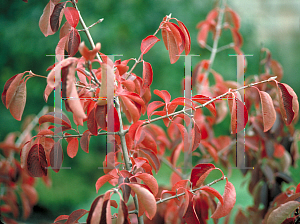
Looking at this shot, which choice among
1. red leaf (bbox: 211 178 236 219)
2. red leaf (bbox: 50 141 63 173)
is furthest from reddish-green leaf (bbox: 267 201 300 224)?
red leaf (bbox: 50 141 63 173)

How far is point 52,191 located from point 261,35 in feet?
8.31

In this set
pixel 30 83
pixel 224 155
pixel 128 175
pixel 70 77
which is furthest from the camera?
pixel 30 83

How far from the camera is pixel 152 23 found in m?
2.30

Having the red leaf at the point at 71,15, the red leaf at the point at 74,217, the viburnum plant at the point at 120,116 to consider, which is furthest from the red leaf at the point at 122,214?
the red leaf at the point at 71,15

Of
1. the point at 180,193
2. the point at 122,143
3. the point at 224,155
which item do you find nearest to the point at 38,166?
the point at 122,143

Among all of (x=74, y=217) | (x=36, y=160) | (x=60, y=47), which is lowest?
(x=74, y=217)

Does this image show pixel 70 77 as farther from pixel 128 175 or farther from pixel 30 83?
pixel 30 83

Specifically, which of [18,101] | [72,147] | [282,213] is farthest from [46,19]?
[282,213]

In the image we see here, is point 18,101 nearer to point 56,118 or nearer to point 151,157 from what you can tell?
point 56,118

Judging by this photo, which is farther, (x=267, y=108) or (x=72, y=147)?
(x=72, y=147)

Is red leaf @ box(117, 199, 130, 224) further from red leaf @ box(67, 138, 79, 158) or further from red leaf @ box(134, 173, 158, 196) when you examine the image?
red leaf @ box(67, 138, 79, 158)

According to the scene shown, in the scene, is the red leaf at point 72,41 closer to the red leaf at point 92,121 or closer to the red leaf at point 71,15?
the red leaf at point 71,15

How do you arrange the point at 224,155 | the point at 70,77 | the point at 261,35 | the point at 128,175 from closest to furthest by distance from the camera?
the point at 70,77
the point at 128,175
the point at 224,155
the point at 261,35

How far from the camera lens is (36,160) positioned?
1.66ft
